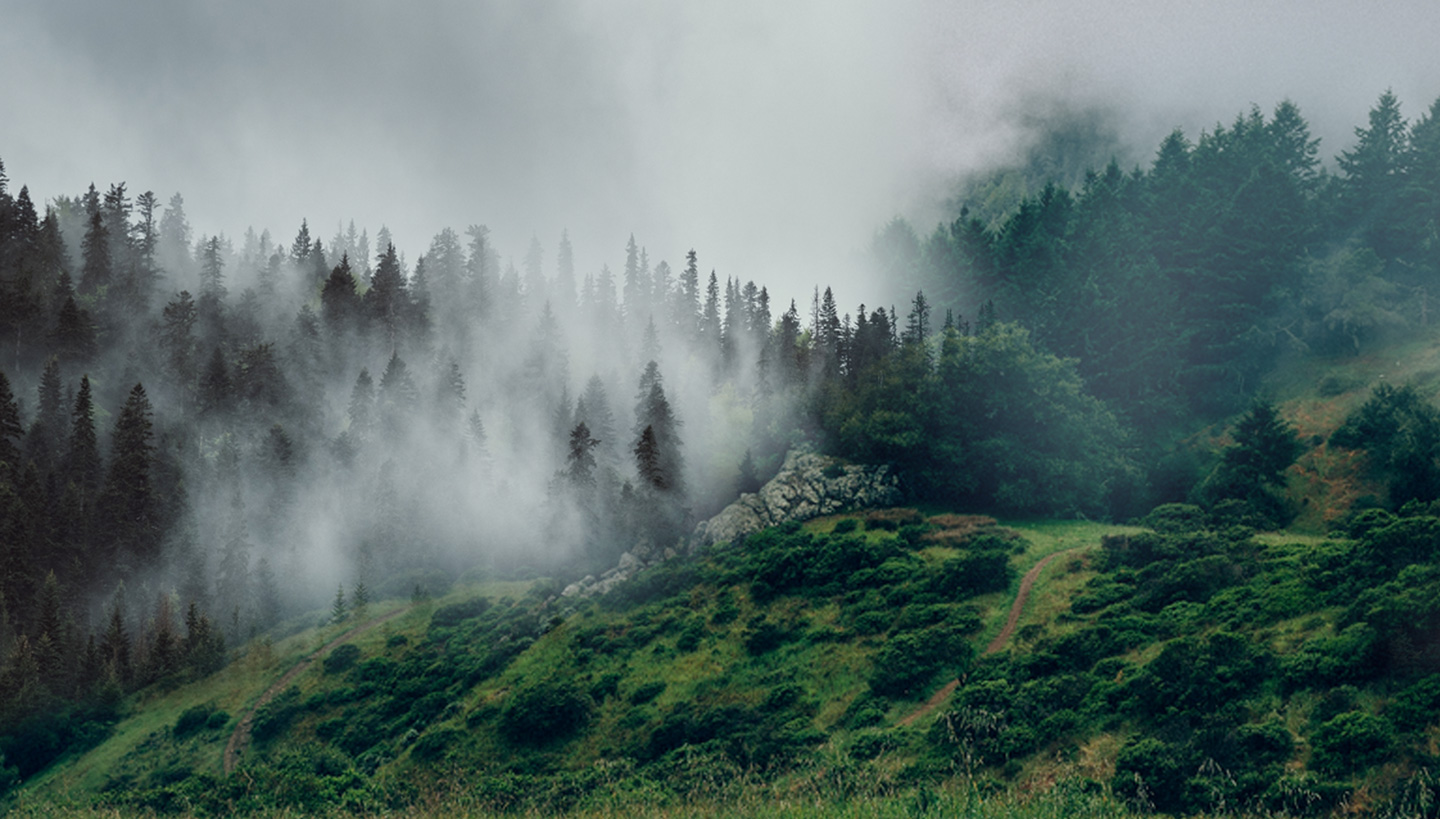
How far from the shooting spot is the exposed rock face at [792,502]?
80.9 m

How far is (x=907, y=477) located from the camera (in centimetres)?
8406

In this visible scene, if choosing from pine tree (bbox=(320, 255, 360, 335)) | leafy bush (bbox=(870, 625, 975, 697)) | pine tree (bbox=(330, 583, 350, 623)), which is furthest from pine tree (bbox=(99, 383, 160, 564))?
leafy bush (bbox=(870, 625, 975, 697))

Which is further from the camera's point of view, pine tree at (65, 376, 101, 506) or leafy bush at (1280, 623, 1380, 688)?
pine tree at (65, 376, 101, 506)

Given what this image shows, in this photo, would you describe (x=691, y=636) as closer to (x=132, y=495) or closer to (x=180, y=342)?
(x=132, y=495)

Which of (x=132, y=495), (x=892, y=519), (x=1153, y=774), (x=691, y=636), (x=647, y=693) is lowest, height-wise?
(x=647, y=693)

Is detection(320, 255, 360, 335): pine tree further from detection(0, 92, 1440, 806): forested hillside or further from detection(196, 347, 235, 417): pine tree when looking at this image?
detection(196, 347, 235, 417): pine tree

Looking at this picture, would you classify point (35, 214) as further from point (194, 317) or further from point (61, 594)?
point (61, 594)

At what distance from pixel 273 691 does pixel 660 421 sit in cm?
4918

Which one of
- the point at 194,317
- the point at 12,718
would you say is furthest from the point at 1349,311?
the point at 194,317

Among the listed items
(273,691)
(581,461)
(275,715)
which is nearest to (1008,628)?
(275,715)

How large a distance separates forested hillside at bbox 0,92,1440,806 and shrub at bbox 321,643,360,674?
1215 centimetres

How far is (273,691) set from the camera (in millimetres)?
68625

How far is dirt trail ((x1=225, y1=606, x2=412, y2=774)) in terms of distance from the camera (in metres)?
59.4

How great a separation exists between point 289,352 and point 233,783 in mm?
99679
